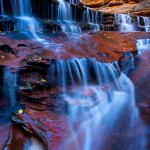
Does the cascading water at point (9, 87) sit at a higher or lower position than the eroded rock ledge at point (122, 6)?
lower

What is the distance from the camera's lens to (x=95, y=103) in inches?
218

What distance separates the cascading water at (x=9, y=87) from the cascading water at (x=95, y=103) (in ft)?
3.33

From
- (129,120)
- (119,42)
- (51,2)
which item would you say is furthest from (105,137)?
(51,2)

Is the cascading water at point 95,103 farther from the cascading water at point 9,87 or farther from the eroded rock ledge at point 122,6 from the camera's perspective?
the eroded rock ledge at point 122,6

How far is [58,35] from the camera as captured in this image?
8.77m

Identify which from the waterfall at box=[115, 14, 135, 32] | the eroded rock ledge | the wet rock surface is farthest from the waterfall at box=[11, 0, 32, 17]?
the eroded rock ledge

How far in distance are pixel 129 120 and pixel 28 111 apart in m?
2.52

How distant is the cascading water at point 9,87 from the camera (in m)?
5.02

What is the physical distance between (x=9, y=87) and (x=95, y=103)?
2.21 metres

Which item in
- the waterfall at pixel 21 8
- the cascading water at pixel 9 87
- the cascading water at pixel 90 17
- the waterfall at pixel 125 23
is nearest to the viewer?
the cascading water at pixel 9 87

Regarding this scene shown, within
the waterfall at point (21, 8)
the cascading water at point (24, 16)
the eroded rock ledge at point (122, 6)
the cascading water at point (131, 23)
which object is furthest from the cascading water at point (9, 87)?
the eroded rock ledge at point (122, 6)

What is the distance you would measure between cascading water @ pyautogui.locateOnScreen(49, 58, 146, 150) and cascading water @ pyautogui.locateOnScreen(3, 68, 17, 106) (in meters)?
1.01

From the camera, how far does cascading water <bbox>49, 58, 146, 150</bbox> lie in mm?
4672

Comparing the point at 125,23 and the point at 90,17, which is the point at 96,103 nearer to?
the point at 90,17
